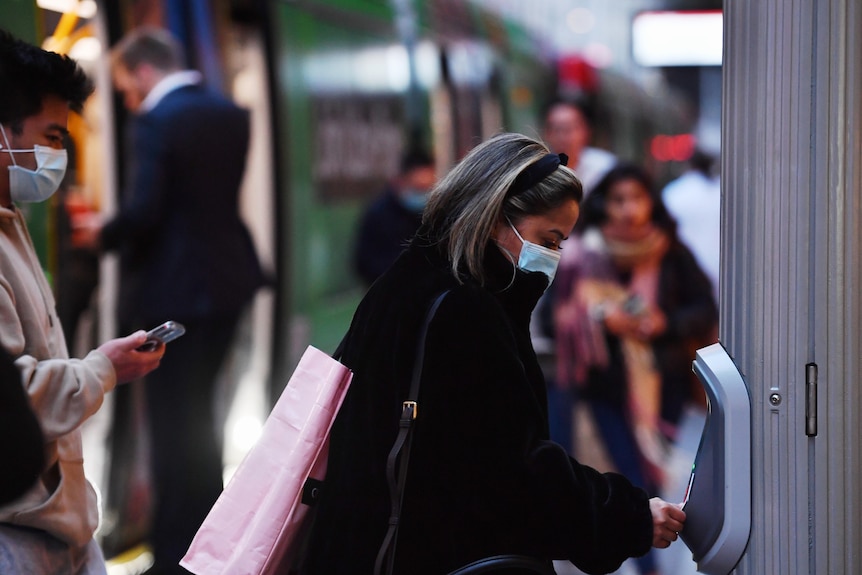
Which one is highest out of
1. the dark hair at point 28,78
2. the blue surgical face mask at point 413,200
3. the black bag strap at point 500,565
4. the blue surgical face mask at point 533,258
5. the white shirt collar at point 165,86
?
the white shirt collar at point 165,86

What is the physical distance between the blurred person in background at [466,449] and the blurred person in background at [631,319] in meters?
3.12

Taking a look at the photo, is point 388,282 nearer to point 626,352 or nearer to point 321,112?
point 626,352

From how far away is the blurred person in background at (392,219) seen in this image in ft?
20.5

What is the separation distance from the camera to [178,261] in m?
4.79

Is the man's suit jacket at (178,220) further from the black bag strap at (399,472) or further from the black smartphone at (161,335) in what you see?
the black bag strap at (399,472)

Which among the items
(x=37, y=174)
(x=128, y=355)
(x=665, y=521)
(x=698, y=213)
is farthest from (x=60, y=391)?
(x=698, y=213)

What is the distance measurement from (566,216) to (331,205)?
427 centimetres

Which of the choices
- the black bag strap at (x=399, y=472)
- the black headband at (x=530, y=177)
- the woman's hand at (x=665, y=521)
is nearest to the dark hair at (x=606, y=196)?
the black headband at (x=530, y=177)

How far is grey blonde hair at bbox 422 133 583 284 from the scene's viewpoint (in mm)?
2254

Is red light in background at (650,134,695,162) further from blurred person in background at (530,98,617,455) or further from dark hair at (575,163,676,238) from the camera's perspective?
dark hair at (575,163,676,238)

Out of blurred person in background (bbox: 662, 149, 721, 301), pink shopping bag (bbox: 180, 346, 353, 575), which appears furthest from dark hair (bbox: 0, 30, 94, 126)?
blurred person in background (bbox: 662, 149, 721, 301)

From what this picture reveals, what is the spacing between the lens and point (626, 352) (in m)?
5.49

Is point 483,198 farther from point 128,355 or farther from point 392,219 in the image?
point 392,219

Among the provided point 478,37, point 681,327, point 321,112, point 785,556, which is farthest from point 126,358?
point 478,37
